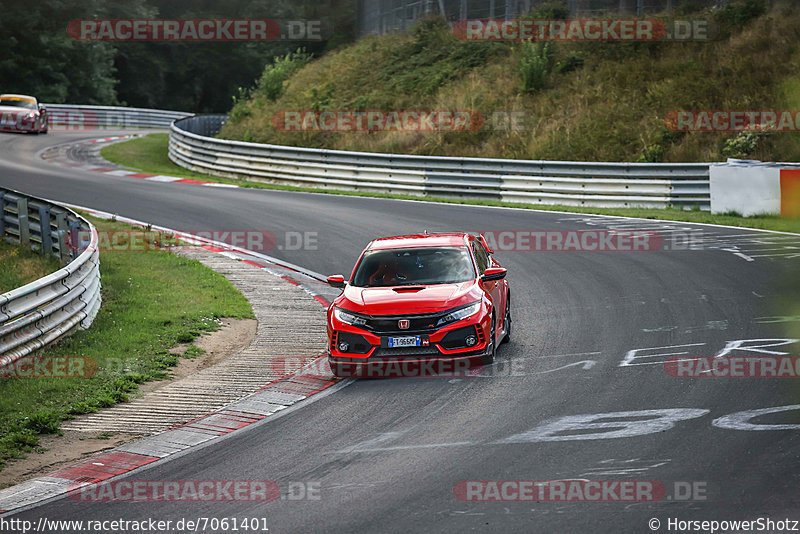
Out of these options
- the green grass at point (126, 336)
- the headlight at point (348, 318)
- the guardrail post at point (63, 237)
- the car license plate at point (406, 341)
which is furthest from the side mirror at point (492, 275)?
the guardrail post at point (63, 237)

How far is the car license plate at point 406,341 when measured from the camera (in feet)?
37.1

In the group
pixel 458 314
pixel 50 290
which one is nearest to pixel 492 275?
pixel 458 314

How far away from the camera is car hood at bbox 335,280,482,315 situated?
1147 cm

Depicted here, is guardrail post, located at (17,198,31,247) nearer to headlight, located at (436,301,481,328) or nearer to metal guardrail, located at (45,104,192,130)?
headlight, located at (436,301,481,328)

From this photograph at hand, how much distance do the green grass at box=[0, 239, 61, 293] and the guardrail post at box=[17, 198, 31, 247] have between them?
Answer: 0.16 metres

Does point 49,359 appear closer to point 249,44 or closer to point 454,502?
point 454,502

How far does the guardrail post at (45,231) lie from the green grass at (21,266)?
0.15 meters

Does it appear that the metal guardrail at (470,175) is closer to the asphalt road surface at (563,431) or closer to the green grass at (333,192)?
the green grass at (333,192)

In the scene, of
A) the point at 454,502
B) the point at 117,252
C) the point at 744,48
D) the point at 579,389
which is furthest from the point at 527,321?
the point at 744,48

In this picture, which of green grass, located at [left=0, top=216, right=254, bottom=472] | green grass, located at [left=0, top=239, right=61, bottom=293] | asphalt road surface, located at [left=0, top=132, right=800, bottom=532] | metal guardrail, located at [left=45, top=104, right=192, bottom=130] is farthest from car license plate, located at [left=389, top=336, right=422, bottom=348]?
metal guardrail, located at [left=45, top=104, right=192, bottom=130]

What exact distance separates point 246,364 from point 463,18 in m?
30.2

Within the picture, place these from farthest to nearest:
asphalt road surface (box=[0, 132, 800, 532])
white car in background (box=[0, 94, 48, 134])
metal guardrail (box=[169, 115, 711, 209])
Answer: white car in background (box=[0, 94, 48, 134]), metal guardrail (box=[169, 115, 711, 209]), asphalt road surface (box=[0, 132, 800, 532])

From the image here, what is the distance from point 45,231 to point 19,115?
94.9 feet

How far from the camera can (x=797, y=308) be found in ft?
11.5
